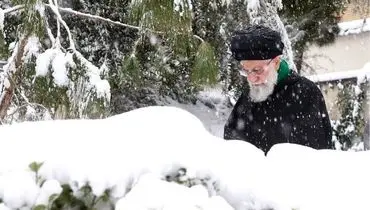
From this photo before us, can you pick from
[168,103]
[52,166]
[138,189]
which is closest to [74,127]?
[52,166]

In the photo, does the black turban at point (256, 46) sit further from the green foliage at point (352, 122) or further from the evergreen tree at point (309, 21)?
the green foliage at point (352, 122)

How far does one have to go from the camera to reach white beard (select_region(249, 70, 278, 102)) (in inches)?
113

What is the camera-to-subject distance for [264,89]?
2922 mm

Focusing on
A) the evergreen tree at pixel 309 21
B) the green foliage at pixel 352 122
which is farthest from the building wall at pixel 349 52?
the evergreen tree at pixel 309 21

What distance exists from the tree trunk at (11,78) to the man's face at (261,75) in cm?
153

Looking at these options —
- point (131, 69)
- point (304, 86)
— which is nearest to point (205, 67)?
point (131, 69)

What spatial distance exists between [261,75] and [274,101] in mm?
148

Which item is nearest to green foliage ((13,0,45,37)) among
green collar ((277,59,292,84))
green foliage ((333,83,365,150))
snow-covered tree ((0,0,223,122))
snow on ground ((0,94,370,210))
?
snow-covered tree ((0,0,223,122))

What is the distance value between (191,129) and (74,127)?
0.85ft

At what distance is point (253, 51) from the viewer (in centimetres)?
288

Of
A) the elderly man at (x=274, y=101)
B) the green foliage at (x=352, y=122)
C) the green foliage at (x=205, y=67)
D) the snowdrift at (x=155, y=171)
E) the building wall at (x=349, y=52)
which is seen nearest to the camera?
the snowdrift at (x=155, y=171)

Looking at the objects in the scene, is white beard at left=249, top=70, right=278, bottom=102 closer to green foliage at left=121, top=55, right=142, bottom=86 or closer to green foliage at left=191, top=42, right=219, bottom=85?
green foliage at left=191, top=42, right=219, bottom=85

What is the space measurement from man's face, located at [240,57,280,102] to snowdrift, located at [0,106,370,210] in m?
1.34

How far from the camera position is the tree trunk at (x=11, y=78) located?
3809 millimetres
